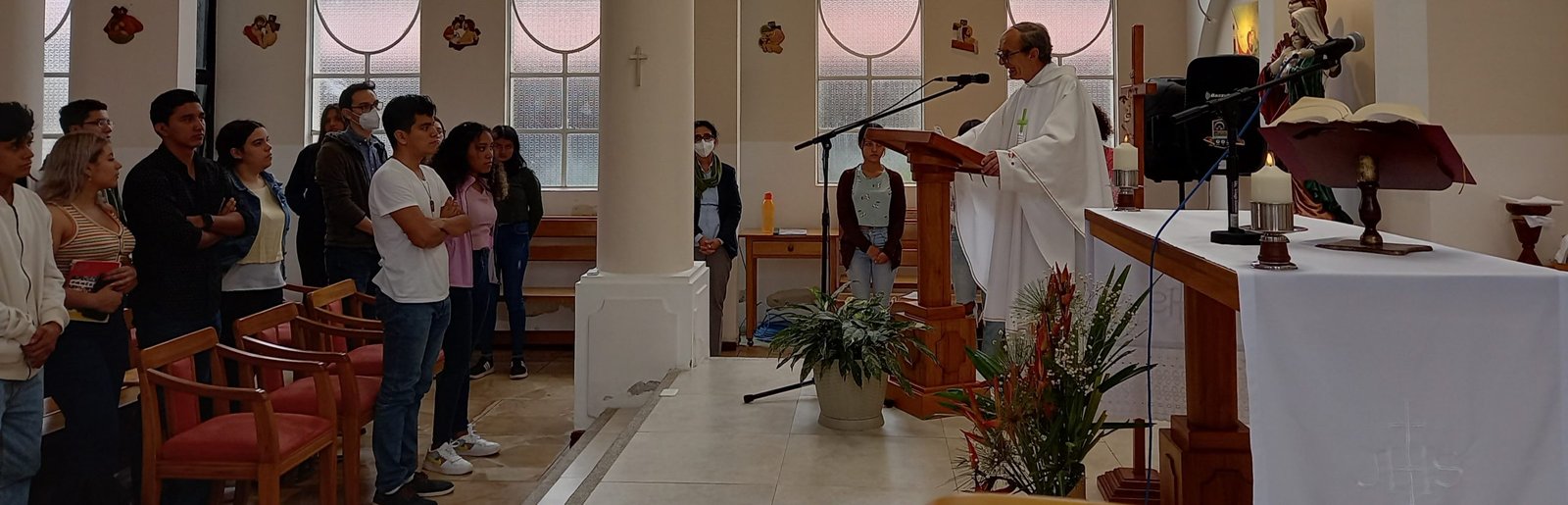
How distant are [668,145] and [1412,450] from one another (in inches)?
127

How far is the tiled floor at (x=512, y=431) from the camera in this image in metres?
3.53

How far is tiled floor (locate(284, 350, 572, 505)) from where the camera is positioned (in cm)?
353

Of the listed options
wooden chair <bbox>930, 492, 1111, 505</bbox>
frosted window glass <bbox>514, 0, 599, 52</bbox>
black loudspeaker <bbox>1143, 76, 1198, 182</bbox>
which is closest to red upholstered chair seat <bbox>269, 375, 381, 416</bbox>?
wooden chair <bbox>930, 492, 1111, 505</bbox>

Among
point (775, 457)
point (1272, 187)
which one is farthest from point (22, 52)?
point (1272, 187)

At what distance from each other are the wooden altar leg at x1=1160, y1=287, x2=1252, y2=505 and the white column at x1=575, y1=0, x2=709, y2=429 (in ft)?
8.03

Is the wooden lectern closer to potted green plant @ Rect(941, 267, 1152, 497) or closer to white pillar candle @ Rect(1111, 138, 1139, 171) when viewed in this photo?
white pillar candle @ Rect(1111, 138, 1139, 171)

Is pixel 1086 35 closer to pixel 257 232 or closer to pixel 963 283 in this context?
pixel 963 283

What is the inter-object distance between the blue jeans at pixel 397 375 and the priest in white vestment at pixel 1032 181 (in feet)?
6.09

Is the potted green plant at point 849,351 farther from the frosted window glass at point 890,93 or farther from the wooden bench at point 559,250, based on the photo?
the frosted window glass at point 890,93

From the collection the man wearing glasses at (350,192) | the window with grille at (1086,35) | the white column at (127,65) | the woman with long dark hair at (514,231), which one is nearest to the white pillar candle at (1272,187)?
the man wearing glasses at (350,192)

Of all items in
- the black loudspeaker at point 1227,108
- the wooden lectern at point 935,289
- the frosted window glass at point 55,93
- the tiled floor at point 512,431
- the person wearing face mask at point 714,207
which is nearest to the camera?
the black loudspeaker at point 1227,108

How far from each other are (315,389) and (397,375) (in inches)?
12.6

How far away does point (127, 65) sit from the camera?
22.9 ft

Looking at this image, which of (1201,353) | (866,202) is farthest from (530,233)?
(1201,353)
